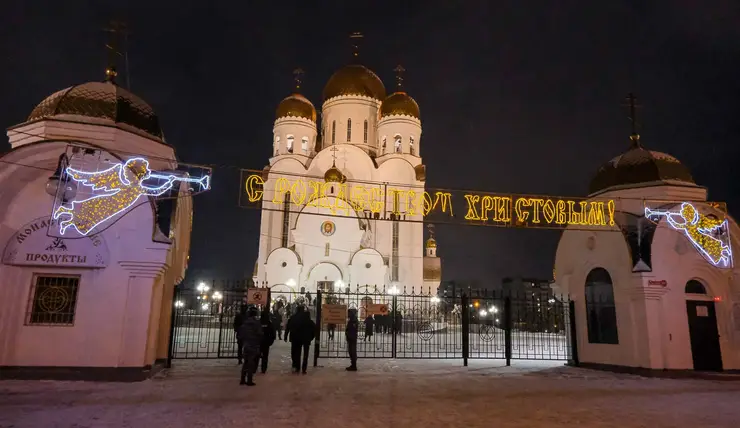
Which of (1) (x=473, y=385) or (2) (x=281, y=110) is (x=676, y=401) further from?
(2) (x=281, y=110)

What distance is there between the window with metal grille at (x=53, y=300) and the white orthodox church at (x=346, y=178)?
19049 millimetres

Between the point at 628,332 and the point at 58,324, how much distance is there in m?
12.8

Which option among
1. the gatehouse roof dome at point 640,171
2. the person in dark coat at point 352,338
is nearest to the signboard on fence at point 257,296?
the person in dark coat at point 352,338

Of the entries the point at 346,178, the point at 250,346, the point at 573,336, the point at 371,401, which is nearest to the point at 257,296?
the point at 250,346

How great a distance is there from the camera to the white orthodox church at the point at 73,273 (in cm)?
977

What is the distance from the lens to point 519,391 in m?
9.50

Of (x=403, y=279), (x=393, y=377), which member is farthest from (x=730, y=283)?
(x=403, y=279)

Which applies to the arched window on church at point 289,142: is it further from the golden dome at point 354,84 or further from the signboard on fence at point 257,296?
the signboard on fence at point 257,296

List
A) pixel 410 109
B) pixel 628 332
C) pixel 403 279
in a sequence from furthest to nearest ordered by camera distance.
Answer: pixel 410 109 → pixel 403 279 → pixel 628 332

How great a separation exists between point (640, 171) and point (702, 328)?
437 cm

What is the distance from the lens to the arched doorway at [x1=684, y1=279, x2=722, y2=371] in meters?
12.6

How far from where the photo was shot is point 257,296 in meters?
13.4

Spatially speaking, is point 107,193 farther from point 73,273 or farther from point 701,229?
point 701,229

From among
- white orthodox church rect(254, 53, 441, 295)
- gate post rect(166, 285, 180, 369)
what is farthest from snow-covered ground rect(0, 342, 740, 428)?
white orthodox church rect(254, 53, 441, 295)
